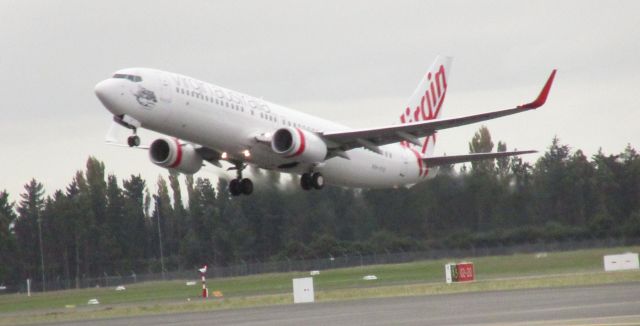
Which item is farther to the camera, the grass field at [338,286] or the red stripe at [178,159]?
the red stripe at [178,159]

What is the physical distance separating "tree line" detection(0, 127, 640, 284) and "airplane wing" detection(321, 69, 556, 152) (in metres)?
9.35

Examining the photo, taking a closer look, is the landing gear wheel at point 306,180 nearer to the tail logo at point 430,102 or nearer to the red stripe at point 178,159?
the red stripe at point 178,159

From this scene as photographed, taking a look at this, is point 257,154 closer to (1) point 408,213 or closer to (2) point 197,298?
(2) point 197,298

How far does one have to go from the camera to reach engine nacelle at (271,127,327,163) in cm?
5034

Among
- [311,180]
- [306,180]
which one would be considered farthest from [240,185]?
[311,180]

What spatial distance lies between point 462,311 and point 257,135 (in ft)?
56.2

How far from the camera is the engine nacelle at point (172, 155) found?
52.9m

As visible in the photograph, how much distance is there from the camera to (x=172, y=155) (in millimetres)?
52844

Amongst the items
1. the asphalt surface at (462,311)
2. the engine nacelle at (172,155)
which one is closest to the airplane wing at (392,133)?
the engine nacelle at (172,155)

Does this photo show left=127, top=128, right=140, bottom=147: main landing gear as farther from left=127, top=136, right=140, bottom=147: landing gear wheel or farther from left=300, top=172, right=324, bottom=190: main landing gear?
left=300, top=172, right=324, bottom=190: main landing gear

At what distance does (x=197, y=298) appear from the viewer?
2160 inches

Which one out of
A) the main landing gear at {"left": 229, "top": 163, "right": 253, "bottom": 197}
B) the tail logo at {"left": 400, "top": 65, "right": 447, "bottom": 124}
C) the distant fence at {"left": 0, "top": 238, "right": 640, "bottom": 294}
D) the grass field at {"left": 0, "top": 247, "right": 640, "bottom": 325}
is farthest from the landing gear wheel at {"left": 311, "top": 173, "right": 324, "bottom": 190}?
the distant fence at {"left": 0, "top": 238, "right": 640, "bottom": 294}

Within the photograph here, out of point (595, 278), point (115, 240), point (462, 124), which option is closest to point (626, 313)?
point (595, 278)

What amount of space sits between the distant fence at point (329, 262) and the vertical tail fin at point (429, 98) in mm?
7189
